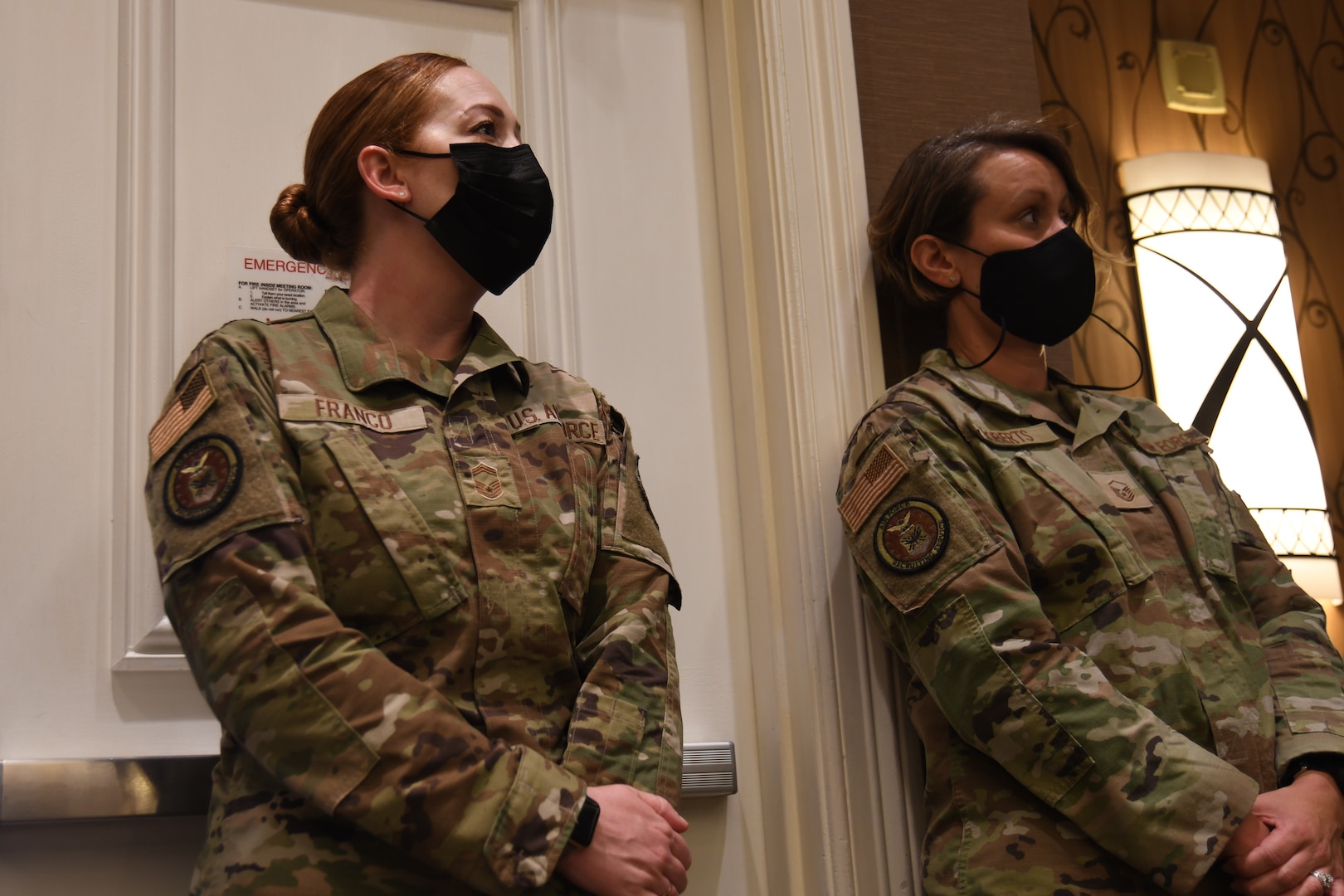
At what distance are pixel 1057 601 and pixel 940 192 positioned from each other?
61 centimetres

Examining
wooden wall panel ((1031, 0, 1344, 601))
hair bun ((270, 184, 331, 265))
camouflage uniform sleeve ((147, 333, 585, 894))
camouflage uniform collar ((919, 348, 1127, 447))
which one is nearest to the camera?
camouflage uniform sleeve ((147, 333, 585, 894))

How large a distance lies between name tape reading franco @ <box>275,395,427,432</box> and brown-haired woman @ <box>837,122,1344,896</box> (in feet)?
1.95

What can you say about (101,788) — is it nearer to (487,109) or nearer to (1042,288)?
(487,109)

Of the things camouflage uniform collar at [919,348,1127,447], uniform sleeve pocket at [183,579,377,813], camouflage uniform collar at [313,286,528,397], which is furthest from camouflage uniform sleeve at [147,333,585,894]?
camouflage uniform collar at [919,348,1127,447]

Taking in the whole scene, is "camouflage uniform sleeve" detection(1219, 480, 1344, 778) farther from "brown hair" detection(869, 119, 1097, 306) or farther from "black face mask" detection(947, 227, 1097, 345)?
"brown hair" detection(869, 119, 1097, 306)

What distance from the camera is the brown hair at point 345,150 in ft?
5.04

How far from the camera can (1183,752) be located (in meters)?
1.38

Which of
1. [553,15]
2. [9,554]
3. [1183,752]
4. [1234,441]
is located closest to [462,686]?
[9,554]

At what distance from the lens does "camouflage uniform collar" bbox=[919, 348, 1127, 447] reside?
67.8 inches

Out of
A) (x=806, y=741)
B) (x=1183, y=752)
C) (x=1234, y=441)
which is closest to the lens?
(x=1183, y=752)

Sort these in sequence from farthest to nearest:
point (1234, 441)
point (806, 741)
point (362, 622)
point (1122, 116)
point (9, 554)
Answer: point (1122, 116), point (1234, 441), point (806, 741), point (9, 554), point (362, 622)

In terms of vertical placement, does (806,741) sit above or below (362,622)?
below

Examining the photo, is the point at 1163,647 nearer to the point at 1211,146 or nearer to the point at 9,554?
the point at 9,554

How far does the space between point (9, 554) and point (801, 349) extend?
3.43 ft
